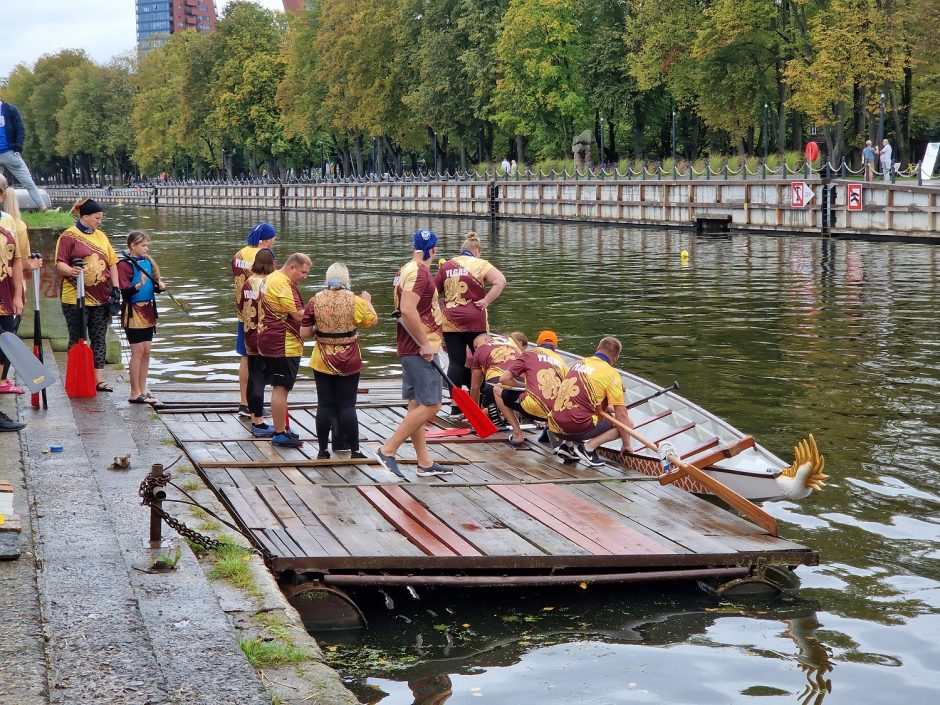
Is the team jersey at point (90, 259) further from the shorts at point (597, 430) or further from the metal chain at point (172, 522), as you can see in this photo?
the metal chain at point (172, 522)

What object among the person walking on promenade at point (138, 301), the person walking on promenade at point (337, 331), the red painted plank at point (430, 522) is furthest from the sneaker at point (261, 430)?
the red painted plank at point (430, 522)

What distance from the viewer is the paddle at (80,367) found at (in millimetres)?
12891

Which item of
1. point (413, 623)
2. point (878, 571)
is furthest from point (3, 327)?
point (878, 571)

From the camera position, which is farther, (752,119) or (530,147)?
(530,147)

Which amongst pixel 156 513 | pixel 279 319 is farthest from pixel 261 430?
pixel 156 513

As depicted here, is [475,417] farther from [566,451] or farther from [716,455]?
[716,455]

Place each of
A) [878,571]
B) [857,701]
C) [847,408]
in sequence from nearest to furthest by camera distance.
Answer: [857,701]
[878,571]
[847,408]

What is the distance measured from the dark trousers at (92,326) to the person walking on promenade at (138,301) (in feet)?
0.78

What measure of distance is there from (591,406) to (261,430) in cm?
336

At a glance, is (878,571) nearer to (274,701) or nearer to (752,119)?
(274,701)

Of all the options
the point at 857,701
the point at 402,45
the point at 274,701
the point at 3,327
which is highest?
the point at 402,45

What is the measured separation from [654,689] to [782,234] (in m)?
43.7

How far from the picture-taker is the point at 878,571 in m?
9.80

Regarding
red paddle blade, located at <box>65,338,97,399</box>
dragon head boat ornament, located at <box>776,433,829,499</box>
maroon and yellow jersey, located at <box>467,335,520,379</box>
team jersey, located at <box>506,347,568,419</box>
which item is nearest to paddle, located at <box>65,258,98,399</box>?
red paddle blade, located at <box>65,338,97,399</box>
